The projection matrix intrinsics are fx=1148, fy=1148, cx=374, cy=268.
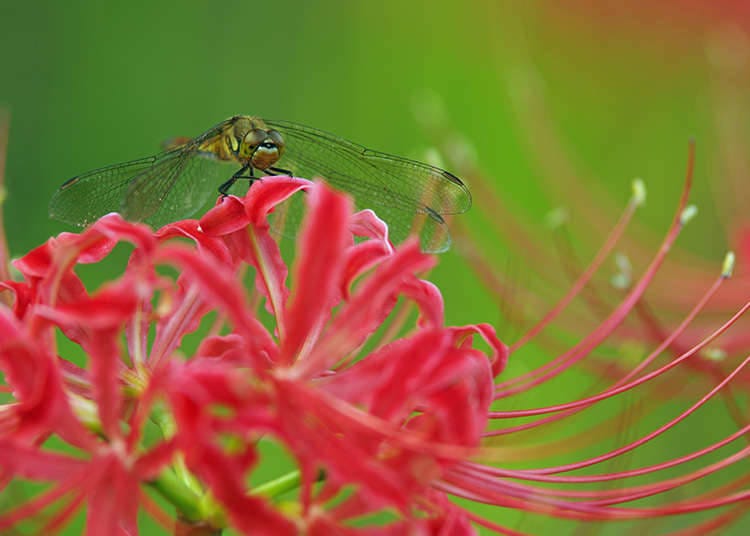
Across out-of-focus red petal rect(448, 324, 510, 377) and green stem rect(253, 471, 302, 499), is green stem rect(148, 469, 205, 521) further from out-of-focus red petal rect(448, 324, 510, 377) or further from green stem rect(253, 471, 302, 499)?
out-of-focus red petal rect(448, 324, 510, 377)

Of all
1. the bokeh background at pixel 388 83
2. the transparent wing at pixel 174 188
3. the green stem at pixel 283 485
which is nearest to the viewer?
the green stem at pixel 283 485

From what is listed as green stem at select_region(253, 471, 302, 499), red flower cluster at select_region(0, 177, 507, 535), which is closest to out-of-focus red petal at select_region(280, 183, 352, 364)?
red flower cluster at select_region(0, 177, 507, 535)

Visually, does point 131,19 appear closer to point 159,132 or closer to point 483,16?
point 159,132

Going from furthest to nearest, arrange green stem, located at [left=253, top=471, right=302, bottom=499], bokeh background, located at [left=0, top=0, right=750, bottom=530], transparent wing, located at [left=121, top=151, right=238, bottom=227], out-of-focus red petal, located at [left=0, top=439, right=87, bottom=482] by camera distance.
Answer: bokeh background, located at [left=0, top=0, right=750, bottom=530], transparent wing, located at [left=121, top=151, right=238, bottom=227], green stem, located at [left=253, top=471, right=302, bottom=499], out-of-focus red petal, located at [left=0, top=439, right=87, bottom=482]

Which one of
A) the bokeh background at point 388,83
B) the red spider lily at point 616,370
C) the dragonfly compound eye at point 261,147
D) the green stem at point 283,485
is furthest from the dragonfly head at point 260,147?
the bokeh background at point 388,83

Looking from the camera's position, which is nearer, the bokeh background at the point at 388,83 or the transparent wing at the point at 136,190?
the transparent wing at the point at 136,190

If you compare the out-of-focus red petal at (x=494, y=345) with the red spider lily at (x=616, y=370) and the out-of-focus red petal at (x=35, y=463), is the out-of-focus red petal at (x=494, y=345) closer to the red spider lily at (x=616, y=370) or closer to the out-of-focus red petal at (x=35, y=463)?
the red spider lily at (x=616, y=370)

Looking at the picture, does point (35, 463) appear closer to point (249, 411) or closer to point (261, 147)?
point (249, 411)

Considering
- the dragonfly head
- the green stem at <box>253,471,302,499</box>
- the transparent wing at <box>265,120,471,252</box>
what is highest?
the transparent wing at <box>265,120,471,252</box>

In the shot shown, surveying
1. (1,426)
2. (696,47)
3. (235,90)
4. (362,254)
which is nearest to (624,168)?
(696,47)
